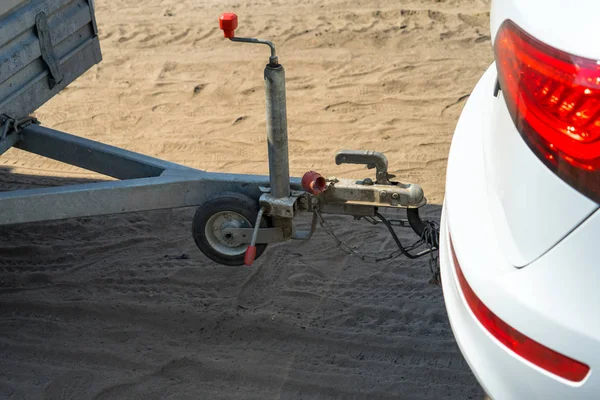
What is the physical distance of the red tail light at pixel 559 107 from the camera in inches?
65.8

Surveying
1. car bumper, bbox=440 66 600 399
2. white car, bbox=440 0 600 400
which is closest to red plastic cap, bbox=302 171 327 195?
car bumper, bbox=440 66 600 399

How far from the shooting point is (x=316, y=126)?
607 centimetres

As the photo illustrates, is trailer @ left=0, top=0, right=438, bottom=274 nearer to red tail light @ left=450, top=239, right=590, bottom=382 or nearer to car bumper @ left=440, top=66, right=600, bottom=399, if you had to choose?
car bumper @ left=440, top=66, right=600, bottom=399

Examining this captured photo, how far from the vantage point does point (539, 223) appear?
1777mm

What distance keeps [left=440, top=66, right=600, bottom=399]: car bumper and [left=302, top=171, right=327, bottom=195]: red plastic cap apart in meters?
0.84

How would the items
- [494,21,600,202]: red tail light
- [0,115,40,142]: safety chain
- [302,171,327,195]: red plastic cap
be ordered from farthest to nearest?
[0,115,40,142]: safety chain < [302,171,327,195]: red plastic cap < [494,21,600,202]: red tail light

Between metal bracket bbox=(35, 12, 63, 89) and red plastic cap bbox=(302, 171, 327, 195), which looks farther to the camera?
metal bracket bbox=(35, 12, 63, 89)

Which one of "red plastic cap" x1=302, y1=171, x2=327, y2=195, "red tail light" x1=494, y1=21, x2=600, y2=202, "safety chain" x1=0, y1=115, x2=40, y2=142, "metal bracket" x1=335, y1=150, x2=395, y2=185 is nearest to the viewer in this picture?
"red tail light" x1=494, y1=21, x2=600, y2=202

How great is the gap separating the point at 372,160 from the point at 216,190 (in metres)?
0.72

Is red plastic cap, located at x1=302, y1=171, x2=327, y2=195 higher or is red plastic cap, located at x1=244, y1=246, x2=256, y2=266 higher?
red plastic cap, located at x1=302, y1=171, x2=327, y2=195

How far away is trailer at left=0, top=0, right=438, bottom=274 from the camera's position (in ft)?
10.4

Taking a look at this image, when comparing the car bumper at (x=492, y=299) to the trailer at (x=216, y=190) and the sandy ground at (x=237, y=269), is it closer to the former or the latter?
Result: the trailer at (x=216, y=190)

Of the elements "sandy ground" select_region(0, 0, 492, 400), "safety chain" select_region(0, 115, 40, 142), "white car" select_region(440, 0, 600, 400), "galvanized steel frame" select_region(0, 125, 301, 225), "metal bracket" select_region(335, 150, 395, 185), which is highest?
"white car" select_region(440, 0, 600, 400)

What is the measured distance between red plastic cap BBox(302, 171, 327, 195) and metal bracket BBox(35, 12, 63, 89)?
1.51 metres
